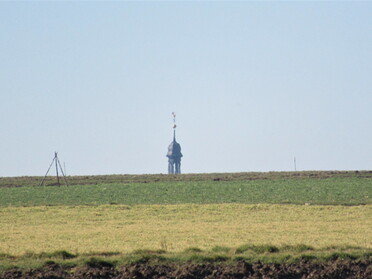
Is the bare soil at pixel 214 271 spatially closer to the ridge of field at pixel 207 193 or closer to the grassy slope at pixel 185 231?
the grassy slope at pixel 185 231

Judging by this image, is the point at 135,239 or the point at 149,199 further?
the point at 149,199

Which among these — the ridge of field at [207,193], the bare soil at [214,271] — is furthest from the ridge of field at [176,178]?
the bare soil at [214,271]

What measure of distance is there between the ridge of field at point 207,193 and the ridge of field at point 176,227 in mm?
4730

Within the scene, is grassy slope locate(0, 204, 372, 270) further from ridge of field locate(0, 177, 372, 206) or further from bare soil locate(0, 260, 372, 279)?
ridge of field locate(0, 177, 372, 206)

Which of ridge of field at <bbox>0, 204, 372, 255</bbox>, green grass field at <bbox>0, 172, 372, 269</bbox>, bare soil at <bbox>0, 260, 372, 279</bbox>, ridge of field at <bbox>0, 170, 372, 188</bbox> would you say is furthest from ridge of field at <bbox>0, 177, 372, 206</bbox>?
bare soil at <bbox>0, 260, 372, 279</bbox>

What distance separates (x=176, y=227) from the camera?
3275 centimetres

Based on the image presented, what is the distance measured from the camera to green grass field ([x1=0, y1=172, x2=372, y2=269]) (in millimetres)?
23594

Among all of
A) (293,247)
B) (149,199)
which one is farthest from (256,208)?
(293,247)

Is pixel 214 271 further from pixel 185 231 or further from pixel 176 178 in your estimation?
pixel 176 178

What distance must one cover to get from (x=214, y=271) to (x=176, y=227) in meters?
11.4

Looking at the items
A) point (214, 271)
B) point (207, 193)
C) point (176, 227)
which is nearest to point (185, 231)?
point (176, 227)

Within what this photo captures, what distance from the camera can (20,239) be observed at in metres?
29.5

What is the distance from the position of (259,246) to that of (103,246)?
5.32 metres

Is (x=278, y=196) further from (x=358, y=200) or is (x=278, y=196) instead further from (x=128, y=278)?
(x=128, y=278)
